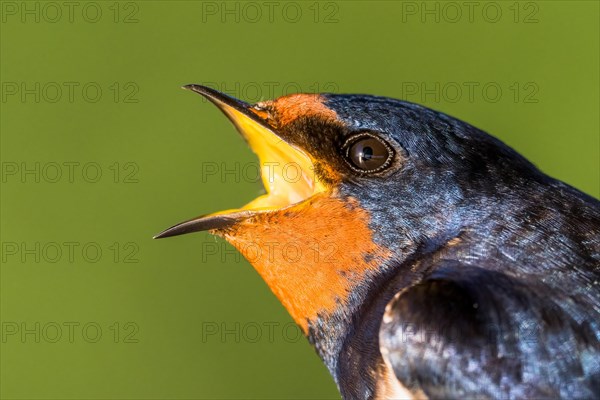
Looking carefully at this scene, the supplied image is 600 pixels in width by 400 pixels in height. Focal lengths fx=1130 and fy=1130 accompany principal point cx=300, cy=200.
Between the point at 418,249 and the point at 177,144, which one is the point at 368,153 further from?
the point at 177,144

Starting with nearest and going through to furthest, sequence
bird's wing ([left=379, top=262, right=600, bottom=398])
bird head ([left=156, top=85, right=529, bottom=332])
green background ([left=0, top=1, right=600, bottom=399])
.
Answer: bird's wing ([left=379, top=262, right=600, bottom=398]) → bird head ([left=156, top=85, right=529, bottom=332]) → green background ([left=0, top=1, right=600, bottom=399])

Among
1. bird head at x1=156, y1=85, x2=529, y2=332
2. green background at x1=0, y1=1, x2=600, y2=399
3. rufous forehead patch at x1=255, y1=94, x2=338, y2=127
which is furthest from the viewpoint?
green background at x1=0, y1=1, x2=600, y2=399

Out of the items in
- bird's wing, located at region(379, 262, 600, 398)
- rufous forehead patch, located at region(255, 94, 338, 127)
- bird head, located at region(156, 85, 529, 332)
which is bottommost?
bird's wing, located at region(379, 262, 600, 398)

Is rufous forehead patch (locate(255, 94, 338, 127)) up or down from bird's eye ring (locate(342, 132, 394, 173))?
up

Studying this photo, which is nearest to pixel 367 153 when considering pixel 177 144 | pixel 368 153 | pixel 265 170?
pixel 368 153

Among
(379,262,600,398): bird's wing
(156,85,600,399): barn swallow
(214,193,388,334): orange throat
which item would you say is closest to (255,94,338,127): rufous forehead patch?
(156,85,600,399): barn swallow

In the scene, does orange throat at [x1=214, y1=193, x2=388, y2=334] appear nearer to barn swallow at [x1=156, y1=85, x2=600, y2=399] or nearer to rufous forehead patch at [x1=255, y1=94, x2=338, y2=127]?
barn swallow at [x1=156, y1=85, x2=600, y2=399]

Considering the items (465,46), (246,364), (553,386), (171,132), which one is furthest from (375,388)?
(465,46)

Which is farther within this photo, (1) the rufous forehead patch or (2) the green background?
(2) the green background
